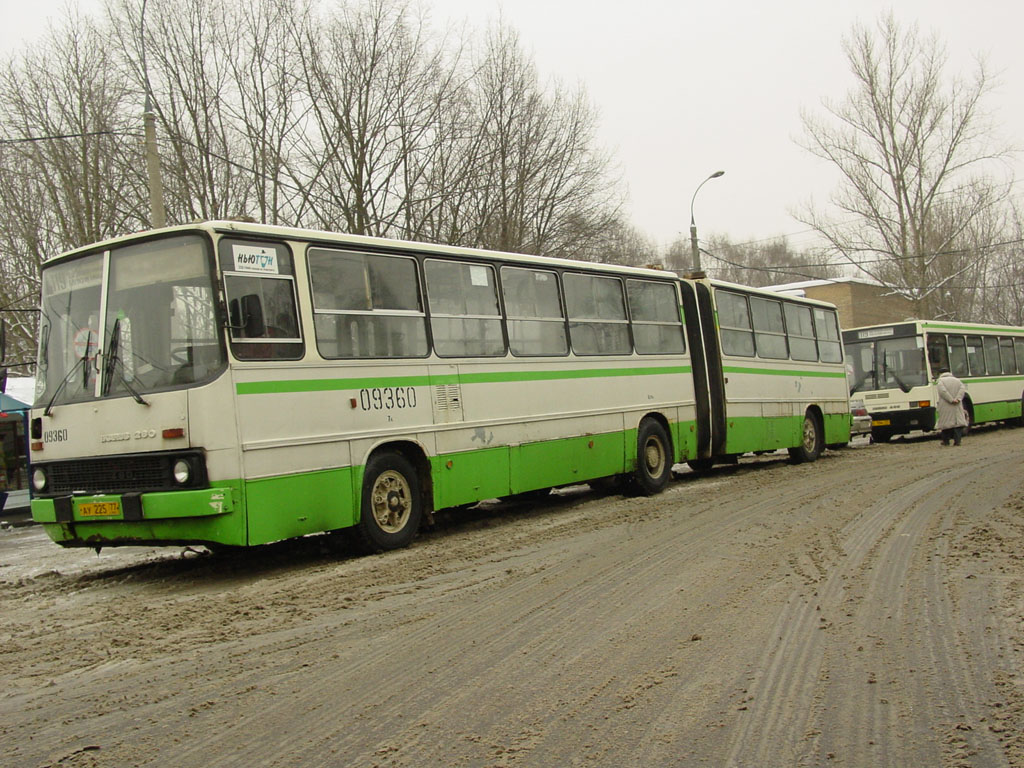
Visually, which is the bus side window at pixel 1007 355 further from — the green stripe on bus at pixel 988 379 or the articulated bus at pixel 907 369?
the articulated bus at pixel 907 369

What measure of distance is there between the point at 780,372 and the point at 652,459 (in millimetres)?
4602

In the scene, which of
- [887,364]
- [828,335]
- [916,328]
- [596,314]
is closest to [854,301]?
[916,328]

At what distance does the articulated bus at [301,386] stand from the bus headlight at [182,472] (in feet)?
0.05

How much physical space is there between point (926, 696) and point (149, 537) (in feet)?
19.4

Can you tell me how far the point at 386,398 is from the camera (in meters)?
9.55

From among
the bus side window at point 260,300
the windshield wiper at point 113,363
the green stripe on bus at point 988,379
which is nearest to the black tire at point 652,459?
the bus side window at point 260,300

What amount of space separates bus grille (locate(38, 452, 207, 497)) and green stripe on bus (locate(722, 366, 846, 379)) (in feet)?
31.3

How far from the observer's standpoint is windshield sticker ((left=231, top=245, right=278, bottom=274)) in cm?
834

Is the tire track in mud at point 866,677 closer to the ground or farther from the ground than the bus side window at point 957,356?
closer to the ground

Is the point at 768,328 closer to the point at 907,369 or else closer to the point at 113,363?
the point at 907,369

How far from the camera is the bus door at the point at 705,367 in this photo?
1502 cm

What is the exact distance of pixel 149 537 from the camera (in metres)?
8.09

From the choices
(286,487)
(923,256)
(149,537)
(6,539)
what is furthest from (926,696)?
(923,256)

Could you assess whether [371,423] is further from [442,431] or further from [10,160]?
[10,160]
